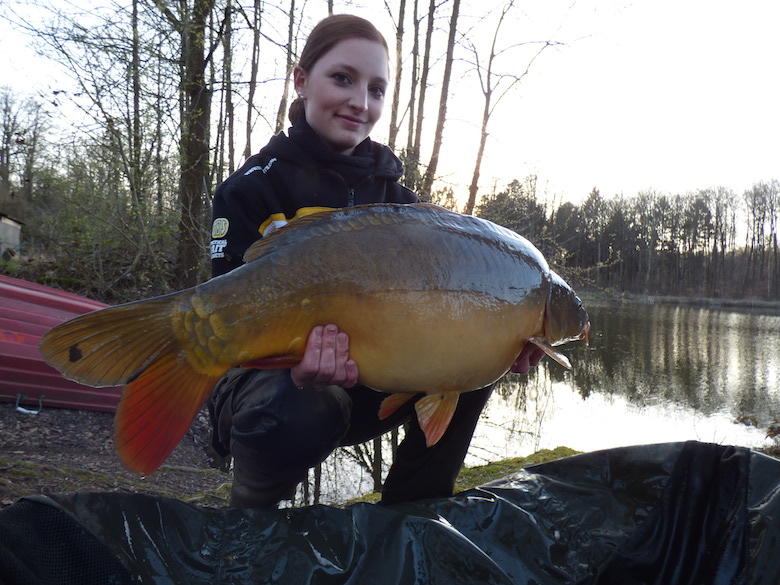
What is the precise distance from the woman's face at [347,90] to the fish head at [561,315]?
735 mm

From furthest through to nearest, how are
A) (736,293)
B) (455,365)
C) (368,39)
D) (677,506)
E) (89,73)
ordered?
(736,293) → (89,73) → (368,39) → (677,506) → (455,365)

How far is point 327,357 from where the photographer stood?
1102 mm

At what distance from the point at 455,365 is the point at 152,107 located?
207 inches

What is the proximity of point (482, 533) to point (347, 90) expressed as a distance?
4.09ft

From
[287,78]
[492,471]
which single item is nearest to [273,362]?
[492,471]

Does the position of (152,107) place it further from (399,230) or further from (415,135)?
(399,230)

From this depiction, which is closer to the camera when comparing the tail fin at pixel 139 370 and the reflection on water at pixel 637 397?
the tail fin at pixel 139 370

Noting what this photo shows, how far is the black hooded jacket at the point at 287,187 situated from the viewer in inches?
59.6

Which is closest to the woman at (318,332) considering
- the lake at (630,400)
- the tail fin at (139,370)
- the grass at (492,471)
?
the tail fin at (139,370)

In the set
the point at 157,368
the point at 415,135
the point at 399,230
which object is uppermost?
the point at 415,135

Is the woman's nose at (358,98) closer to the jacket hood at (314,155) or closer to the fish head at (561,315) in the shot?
the jacket hood at (314,155)

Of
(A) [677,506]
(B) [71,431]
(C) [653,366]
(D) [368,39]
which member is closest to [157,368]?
(D) [368,39]

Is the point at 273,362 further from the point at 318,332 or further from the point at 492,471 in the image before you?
the point at 492,471

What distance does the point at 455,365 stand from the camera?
1144 mm
